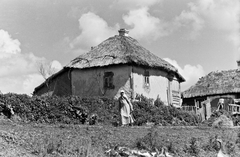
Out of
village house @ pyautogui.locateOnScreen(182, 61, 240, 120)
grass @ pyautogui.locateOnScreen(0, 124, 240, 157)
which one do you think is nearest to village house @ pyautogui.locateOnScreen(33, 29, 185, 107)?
village house @ pyautogui.locateOnScreen(182, 61, 240, 120)

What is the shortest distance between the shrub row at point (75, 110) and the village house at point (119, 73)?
4.64 meters

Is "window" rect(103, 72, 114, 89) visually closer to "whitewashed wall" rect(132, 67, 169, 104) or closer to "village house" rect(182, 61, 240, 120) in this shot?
"whitewashed wall" rect(132, 67, 169, 104)

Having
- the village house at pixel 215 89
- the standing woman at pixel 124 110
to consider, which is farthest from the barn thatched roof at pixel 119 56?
the standing woman at pixel 124 110

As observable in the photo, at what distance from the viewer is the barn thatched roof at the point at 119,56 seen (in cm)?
2886

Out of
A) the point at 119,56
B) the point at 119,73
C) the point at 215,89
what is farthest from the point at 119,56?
the point at 215,89

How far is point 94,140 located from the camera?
14344 mm

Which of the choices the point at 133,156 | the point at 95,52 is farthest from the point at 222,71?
→ the point at 133,156

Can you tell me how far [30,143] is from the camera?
514 inches

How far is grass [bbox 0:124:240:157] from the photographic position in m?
12.9

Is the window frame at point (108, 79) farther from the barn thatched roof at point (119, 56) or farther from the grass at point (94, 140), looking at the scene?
the grass at point (94, 140)

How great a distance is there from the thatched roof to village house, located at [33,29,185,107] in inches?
334

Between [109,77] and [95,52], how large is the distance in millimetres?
2790

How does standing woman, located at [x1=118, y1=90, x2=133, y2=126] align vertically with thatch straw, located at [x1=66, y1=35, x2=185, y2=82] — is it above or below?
below

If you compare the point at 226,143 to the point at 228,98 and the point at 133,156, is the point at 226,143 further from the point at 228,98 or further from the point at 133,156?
the point at 228,98
